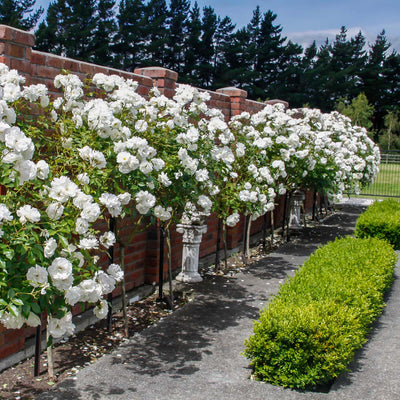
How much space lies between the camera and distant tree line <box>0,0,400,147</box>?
29.0 meters

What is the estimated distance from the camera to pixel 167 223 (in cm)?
540

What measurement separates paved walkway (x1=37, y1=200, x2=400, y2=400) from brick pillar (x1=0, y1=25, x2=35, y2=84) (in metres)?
2.08

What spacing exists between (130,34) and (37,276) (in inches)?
1204

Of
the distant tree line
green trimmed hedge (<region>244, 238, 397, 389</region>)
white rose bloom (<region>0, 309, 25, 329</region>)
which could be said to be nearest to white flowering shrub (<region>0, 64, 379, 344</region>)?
white rose bloom (<region>0, 309, 25, 329</region>)

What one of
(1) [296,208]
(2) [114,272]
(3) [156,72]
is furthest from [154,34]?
(2) [114,272]

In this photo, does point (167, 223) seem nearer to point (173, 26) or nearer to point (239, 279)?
point (239, 279)

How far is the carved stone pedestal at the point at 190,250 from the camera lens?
586 centimetres

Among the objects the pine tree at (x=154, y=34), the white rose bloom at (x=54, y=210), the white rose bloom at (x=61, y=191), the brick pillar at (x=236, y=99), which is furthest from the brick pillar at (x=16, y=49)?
the pine tree at (x=154, y=34)

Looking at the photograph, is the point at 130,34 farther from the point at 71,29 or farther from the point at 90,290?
the point at 90,290

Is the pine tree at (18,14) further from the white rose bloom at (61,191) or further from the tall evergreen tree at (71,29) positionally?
the white rose bloom at (61,191)

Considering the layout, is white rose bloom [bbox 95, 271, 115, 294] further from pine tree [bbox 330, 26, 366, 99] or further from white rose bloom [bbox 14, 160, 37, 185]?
pine tree [bbox 330, 26, 366, 99]

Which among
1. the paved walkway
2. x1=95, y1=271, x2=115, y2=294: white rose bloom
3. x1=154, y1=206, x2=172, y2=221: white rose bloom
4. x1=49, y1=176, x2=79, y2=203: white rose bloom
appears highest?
x1=49, y1=176, x2=79, y2=203: white rose bloom

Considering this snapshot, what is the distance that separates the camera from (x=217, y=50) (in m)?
37.3

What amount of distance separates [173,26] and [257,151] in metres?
30.7
